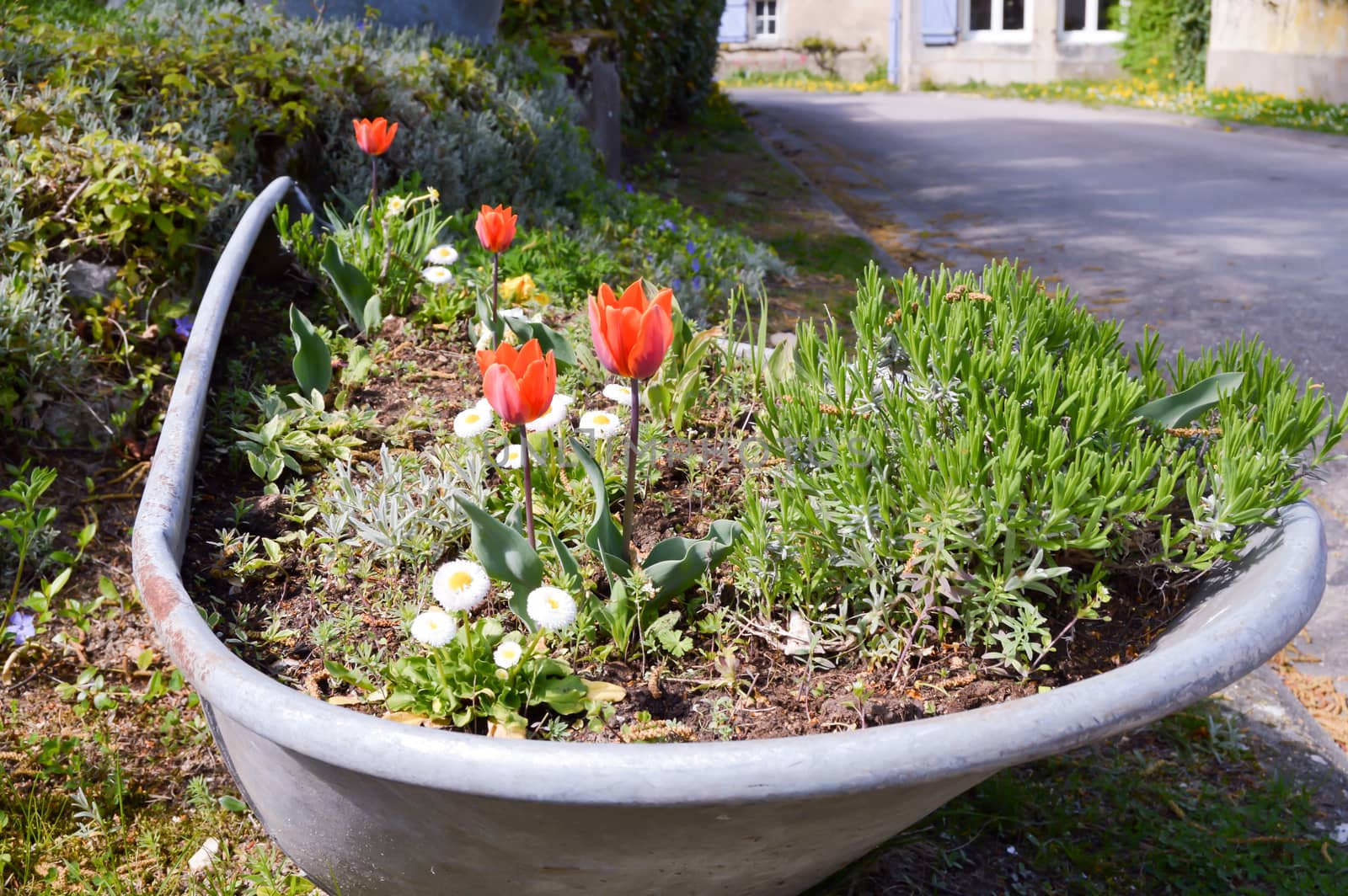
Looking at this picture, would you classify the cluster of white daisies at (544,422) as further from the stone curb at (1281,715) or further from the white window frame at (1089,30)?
the white window frame at (1089,30)

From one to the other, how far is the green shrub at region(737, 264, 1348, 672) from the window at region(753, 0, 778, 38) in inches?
1238

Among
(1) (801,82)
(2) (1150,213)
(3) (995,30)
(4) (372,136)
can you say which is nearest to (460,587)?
(4) (372,136)

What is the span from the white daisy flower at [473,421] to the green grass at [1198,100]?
12225 millimetres

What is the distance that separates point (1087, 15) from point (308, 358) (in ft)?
81.6

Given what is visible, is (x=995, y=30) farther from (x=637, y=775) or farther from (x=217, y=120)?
(x=637, y=775)

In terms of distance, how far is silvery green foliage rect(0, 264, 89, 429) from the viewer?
8.31 feet

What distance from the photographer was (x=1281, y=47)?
1474cm

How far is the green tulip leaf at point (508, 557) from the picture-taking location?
4.90ft

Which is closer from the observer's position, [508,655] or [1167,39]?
[508,655]

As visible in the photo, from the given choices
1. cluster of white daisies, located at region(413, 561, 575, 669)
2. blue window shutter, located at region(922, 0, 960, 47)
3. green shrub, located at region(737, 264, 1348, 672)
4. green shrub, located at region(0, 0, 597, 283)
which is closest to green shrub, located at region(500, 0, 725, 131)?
green shrub, located at region(0, 0, 597, 283)

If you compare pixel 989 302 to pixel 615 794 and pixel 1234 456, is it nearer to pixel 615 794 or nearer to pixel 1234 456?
pixel 1234 456

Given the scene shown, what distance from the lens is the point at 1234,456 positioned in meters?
1.50

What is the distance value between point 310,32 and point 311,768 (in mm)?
3535

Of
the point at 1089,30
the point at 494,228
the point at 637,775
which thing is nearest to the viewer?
the point at 637,775
